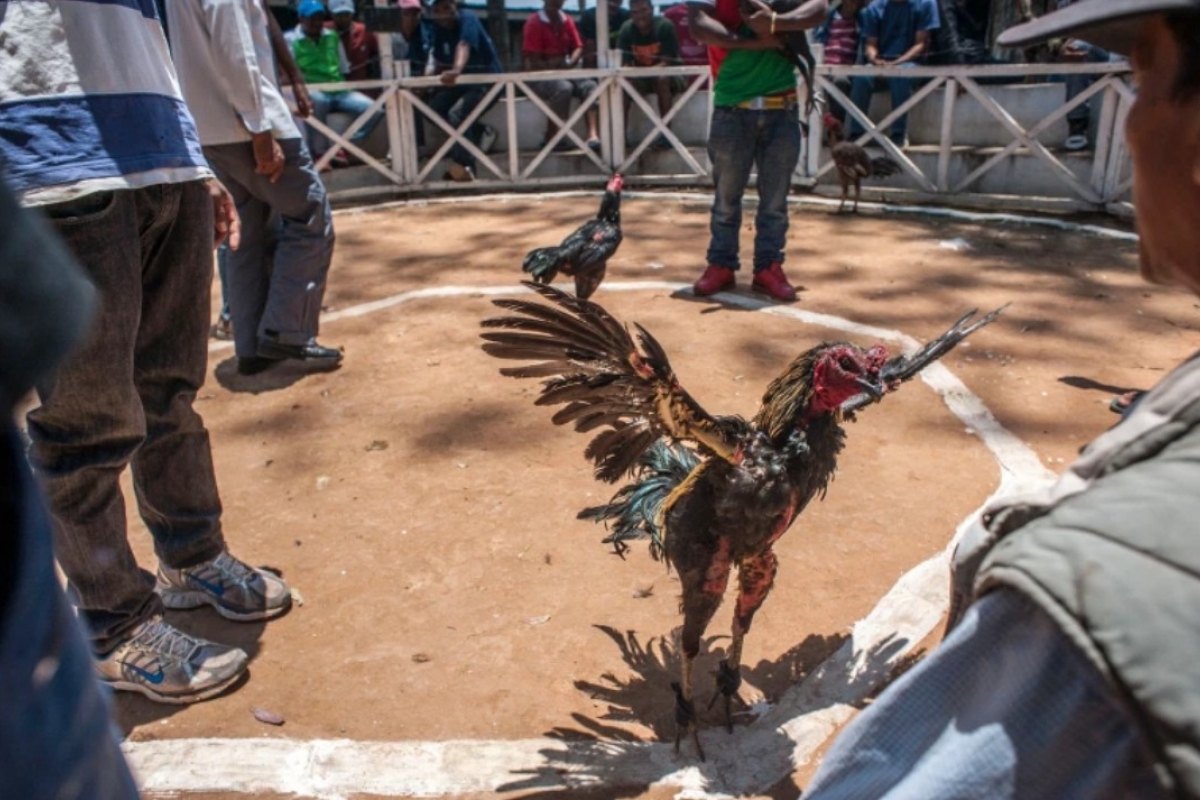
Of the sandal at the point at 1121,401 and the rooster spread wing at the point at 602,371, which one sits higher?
the rooster spread wing at the point at 602,371

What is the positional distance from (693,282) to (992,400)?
3061 millimetres

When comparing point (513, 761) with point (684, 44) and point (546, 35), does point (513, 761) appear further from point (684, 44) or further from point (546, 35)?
point (684, 44)

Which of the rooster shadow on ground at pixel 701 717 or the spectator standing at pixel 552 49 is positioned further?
the spectator standing at pixel 552 49

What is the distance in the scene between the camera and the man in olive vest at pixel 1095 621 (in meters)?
0.84

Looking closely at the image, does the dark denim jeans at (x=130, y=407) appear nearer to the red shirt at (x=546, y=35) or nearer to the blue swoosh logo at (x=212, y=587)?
the blue swoosh logo at (x=212, y=587)

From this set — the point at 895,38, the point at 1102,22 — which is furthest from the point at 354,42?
the point at 1102,22

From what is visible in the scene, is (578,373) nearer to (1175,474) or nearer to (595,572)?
(595,572)

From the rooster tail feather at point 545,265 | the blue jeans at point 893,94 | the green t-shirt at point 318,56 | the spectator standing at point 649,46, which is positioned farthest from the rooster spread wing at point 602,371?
the spectator standing at point 649,46

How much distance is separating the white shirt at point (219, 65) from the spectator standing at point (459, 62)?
816cm

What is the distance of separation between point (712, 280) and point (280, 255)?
10.4ft

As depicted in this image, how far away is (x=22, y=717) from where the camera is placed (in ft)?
2.92

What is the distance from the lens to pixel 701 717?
3111 millimetres

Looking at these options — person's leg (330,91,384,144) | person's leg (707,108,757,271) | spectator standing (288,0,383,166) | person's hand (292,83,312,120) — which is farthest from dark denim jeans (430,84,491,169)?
person's leg (707,108,757,271)

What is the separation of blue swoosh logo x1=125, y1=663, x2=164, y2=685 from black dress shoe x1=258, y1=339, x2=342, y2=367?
2.98 m
